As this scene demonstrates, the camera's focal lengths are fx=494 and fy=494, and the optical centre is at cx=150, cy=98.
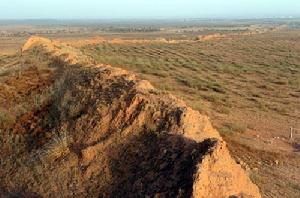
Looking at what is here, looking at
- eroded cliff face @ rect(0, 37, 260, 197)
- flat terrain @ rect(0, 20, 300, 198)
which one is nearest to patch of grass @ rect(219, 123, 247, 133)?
flat terrain @ rect(0, 20, 300, 198)

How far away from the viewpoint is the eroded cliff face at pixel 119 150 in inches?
292

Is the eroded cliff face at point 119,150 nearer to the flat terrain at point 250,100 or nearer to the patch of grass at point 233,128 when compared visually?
the flat terrain at point 250,100

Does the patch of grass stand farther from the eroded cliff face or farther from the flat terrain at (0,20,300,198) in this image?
the eroded cliff face

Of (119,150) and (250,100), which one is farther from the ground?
(119,150)

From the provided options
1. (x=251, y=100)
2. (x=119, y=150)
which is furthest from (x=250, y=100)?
(x=119, y=150)

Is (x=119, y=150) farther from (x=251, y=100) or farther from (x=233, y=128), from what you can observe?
(x=251, y=100)

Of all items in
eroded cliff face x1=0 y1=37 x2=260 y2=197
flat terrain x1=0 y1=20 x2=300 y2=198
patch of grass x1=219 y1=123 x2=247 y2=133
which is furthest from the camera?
patch of grass x1=219 y1=123 x2=247 y2=133

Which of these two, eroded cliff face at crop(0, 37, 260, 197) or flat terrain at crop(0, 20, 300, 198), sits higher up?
eroded cliff face at crop(0, 37, 260, 197)

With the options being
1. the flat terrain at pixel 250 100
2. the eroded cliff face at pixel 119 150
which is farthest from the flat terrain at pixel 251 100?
the eroded cliff face at pixel 119 150

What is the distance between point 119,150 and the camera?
350 inches

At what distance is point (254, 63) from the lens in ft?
141

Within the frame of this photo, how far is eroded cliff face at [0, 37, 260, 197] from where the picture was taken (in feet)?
24.3

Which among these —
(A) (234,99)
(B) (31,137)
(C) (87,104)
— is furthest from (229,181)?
(A) (234,99)

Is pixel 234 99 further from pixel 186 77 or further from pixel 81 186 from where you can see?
pixel 81 186
